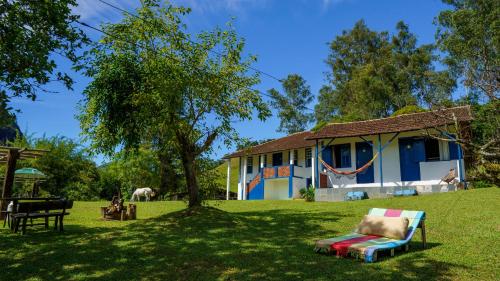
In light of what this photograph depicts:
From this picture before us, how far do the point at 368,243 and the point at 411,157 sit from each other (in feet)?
49.4

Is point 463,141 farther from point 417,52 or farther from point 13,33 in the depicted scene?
point 417,52

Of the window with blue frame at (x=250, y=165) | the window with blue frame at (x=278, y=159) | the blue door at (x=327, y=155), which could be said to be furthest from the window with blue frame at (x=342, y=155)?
the window with blue frame at (x=250, y=165)

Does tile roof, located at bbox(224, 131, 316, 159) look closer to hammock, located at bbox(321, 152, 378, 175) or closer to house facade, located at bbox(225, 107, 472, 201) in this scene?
house facade, located at bbox(225, 107, 472, 201)

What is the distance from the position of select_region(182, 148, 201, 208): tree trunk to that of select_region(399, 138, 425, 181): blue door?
1274 cm

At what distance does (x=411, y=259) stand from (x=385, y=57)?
125ft

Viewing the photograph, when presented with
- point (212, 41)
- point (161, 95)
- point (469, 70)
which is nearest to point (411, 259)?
point (469, 70)

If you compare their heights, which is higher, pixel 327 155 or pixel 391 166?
pixel 327 155

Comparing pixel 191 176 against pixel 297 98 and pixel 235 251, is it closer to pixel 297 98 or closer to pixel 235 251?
pixel 235 251

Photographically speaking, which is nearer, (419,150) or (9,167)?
(9,167)

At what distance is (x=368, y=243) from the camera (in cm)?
764

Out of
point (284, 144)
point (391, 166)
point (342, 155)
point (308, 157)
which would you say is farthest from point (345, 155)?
point (284, 144)

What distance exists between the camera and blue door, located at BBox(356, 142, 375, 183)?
22.6 m

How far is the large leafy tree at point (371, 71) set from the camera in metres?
38.3

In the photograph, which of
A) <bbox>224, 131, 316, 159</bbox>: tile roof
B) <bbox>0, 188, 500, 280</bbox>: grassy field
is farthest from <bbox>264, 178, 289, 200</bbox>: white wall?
<bbox>0, 188, 500, 280</bbox>: grassy field
